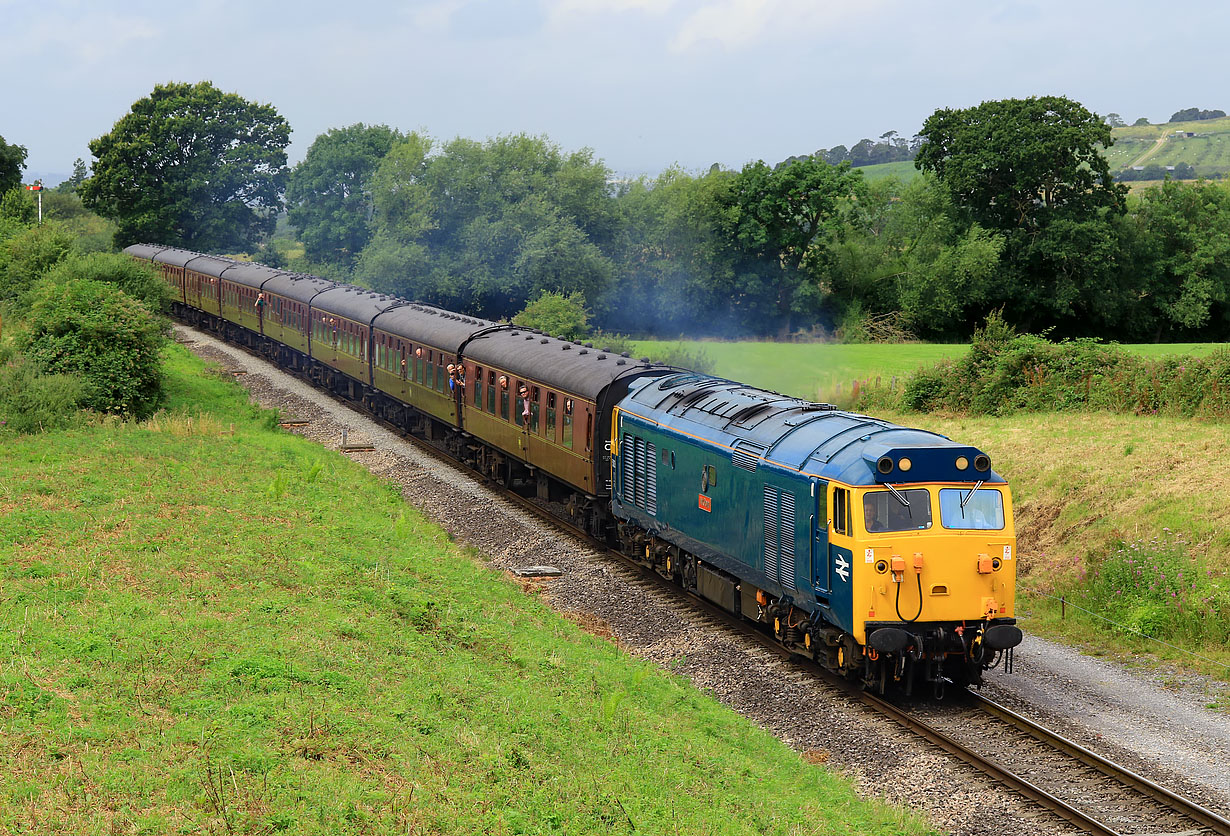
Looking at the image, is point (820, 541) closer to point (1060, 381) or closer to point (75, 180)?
point (1060, 381)

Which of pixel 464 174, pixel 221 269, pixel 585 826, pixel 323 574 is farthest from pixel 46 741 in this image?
pixel 464 174

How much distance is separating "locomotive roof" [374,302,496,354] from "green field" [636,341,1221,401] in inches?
413

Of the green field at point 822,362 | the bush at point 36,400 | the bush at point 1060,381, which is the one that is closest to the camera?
the bush at point 36,400

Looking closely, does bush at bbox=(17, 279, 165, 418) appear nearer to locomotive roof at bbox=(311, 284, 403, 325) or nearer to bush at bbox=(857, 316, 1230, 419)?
locomotive roof at bbox=(311, 284, 403, 325)

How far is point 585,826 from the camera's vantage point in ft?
31.1

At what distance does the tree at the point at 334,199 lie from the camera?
8994cm

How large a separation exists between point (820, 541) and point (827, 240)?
56851 millimetres

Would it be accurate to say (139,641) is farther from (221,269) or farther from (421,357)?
(221,269)

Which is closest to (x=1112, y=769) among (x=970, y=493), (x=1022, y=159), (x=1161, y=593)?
(x=970, y=493)

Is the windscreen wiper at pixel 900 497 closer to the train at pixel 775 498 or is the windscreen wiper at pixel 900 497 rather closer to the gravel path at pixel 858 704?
the train at pixel 775 498

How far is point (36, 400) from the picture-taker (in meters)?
27.2

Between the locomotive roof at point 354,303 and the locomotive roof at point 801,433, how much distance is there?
20306 millimetres

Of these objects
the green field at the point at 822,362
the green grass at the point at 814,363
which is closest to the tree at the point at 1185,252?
the green field at the point at 822,362

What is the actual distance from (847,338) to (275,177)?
50.2 meters
